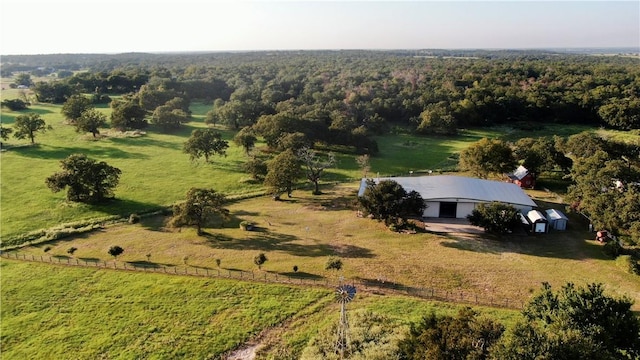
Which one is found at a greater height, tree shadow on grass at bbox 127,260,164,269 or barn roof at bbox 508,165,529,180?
barn roof at bbox 508,165,529,180

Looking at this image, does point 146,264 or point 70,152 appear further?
point 70,152

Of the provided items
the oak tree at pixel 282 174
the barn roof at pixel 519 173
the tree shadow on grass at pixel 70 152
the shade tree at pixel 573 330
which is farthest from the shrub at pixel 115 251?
the barn roof at pixel 519 173

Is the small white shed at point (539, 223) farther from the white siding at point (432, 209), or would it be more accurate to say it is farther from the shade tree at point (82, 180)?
the shade tree at point (82, 180)

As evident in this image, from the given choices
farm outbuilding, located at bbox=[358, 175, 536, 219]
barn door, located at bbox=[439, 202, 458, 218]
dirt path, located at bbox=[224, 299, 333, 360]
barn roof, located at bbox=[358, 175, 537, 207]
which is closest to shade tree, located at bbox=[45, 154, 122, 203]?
barn roof, located at bbox=[358, 175, 537, 207]

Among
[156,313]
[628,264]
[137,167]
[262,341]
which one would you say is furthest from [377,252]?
[137,167]

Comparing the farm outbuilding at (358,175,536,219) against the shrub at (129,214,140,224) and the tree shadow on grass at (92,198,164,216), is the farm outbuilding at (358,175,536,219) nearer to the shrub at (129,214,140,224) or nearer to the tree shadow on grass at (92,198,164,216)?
the shrub at (129,214,140,224)

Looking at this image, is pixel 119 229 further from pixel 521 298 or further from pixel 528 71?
pixel 528 71

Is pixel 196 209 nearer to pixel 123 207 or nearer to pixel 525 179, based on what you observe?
pixel 123 207
